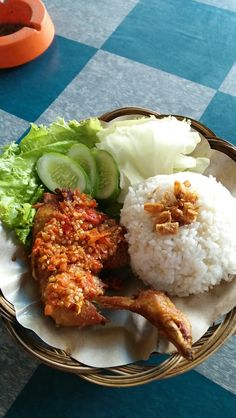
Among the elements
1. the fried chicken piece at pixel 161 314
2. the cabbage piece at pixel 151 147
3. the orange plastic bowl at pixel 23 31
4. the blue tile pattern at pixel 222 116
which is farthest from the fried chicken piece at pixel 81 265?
the orange plastic bowl at pixel 23 31

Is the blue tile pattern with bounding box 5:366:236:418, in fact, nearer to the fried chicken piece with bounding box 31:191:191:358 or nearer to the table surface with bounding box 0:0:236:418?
the fried chicken piece with bounding box 31:191:191:358

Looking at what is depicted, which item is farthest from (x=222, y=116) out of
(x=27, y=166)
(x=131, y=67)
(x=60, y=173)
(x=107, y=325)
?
(x=107, y=325)

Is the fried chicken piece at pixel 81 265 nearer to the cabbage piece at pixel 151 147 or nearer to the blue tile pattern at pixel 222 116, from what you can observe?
the cabbage piece at pixel 151 147

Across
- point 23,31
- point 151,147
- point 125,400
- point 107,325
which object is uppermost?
point 151,147

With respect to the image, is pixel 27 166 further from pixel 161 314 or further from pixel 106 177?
pixel 161 314

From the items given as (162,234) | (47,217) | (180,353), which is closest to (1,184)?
(47,217)

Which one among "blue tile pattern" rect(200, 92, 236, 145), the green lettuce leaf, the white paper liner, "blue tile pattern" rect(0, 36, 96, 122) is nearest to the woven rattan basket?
the white paper liner
